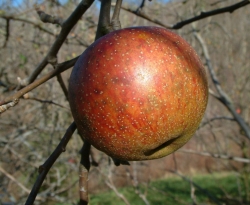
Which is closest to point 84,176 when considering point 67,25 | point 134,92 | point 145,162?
point 134,92

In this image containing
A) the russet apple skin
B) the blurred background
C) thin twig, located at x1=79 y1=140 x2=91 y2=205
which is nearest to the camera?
the russet apple skin

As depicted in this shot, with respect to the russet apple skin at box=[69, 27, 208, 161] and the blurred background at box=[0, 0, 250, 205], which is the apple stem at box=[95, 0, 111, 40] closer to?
the russet apple skin at box=[69, 27, 208, 161]

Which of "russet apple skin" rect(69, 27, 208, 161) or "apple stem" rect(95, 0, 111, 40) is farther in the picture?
"apple stem" rect(95, 0, 111, 40)

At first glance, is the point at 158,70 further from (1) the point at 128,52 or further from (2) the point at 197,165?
(2) the point at 197,165

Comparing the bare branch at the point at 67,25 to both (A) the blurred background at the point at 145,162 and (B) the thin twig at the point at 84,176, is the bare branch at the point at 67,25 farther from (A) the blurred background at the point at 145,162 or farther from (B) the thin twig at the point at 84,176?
(A) the blurred background at the point at 145,162

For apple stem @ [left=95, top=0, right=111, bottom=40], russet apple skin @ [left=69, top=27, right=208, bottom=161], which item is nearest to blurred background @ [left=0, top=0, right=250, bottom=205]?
apple stem @ [left=95, top=0, right=111, bottom=40]

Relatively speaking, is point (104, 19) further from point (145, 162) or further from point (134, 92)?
point (145, 162)

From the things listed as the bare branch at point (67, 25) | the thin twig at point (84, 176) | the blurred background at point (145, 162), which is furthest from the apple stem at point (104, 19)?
the blurred background at point (145, 162)

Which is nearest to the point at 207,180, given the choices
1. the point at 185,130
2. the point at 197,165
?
the point at 197,165

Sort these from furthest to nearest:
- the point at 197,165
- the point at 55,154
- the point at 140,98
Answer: the point at 197,165, the point at 55,154, the point at 140,98
